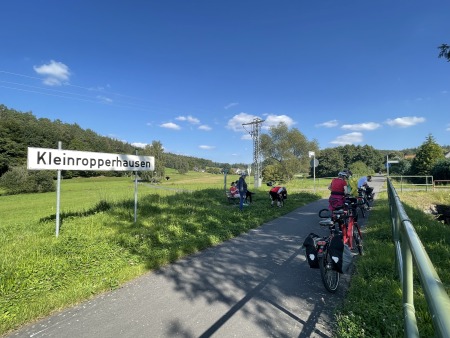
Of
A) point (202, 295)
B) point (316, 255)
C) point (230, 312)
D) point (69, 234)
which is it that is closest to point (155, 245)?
point (69, 234)

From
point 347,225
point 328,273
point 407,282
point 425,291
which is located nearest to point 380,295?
point 328,273

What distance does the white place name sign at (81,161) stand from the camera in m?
6.05

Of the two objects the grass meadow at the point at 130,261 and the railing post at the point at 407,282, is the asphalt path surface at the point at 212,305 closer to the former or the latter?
the grass meadow at the point at 130,261

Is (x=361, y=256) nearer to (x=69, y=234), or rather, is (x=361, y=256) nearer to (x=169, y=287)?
(x=169, y=287)

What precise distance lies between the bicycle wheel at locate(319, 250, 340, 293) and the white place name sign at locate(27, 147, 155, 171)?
598cm

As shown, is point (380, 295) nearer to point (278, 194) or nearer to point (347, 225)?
point (347, 225)

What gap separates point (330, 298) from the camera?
385 cm

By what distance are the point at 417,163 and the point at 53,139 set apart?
78.9 metres

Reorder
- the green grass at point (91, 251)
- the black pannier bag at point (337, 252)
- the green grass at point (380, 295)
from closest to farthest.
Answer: the green grass at point (380, 295), the green grass at point (91, 251), the black pannier bag at point (337, 252)

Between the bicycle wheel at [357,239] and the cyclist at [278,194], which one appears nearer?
the bicycle wheel at [357,239]

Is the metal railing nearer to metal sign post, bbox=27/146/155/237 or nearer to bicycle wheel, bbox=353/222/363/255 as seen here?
bicycle wheel, bbox=353/222/363/255

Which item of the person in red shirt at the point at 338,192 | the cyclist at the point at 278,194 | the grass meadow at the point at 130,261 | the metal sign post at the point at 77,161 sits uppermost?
the metal sign post at the point at 77,161

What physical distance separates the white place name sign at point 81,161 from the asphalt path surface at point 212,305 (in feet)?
11.9

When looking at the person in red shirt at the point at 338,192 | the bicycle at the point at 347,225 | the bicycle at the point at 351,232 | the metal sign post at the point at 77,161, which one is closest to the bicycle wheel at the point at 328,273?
the bicycle at the point at 347,225
